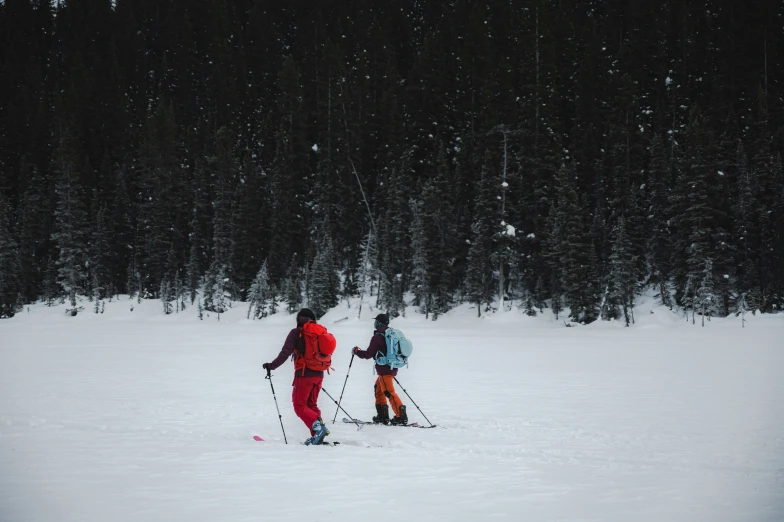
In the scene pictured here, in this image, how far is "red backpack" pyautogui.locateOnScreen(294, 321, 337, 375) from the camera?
30.2 feet

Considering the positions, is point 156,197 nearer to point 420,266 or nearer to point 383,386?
point 420,266

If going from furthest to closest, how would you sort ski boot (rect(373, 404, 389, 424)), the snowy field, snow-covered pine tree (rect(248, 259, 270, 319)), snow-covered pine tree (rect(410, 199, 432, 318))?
snow-covered pine tree (rect(248, 259, 270, 319))
snow-covered pine tree (rect(410, 199, 432, 318))
ski boot (rect(373, 404, 389, 424))
the snowy field

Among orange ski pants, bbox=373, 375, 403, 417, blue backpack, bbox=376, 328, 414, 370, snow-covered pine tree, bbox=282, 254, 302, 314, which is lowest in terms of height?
orange ski pants, bbox=373, 375, 403, 417

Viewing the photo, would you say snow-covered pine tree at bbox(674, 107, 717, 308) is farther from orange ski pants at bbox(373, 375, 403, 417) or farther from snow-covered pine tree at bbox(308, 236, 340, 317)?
orange ski pants at bbox(373, 375, 403, 417)

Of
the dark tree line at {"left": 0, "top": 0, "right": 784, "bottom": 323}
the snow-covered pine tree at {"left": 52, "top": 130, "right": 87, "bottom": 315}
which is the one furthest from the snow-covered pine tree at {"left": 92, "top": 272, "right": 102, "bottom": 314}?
the snow-covered pine tree at {"left": 52, "top": 130, "right": 87, "bottom": 315}

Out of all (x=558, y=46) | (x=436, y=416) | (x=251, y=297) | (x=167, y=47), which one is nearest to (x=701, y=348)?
(x=436, y=416)

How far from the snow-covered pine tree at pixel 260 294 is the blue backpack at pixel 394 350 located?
38.6 m

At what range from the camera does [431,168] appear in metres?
56.6

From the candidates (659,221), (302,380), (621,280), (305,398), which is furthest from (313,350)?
(659,221)

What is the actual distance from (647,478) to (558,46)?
58671 mm

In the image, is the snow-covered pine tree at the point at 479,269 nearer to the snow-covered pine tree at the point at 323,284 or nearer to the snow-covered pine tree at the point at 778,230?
the snow-covered pine tree at the point at 323,284

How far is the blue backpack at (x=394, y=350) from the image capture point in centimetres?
1094

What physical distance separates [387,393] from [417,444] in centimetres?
180

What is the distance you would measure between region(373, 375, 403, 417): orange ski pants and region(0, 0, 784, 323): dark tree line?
31859 mm
